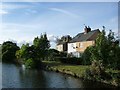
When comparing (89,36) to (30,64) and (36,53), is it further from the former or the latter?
(30,64)

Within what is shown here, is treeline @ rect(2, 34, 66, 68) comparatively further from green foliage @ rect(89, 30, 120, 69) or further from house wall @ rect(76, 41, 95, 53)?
green foliage @ rect(89, 30, 120, 69)

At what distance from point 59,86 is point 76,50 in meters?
40.3

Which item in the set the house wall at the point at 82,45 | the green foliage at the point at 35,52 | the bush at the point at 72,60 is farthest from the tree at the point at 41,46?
the house wall at the point at 82,45

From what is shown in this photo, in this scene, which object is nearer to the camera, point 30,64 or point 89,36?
point 30,64

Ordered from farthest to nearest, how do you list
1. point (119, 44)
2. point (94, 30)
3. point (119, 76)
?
point (94, 30) → point (119, 44) → point (119, 76)

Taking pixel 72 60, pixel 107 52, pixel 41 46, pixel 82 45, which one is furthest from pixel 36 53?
pixel 107 52

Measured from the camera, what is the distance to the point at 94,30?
2756 inches

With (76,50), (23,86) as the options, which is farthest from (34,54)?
(23,86)

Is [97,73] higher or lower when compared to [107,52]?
lower

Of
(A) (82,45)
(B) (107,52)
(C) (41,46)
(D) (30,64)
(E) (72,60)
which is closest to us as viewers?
(B) (107,52)

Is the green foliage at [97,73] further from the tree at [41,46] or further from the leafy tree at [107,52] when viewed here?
the tree at [41,46]

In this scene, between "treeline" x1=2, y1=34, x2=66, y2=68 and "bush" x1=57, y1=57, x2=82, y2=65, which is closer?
"bush" x1=57, y1=57, x2=82, y2=65

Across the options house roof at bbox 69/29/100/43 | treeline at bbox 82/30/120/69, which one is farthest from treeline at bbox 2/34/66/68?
treeline at bbox 82/30/120/69

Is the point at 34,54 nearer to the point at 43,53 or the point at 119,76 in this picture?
the point at 43,53
